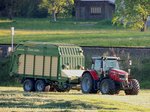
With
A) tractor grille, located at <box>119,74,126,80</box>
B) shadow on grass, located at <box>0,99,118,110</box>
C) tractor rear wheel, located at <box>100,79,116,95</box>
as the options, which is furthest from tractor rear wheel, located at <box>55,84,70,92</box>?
shadow on grass, located at <box>0,99,118,110</box>

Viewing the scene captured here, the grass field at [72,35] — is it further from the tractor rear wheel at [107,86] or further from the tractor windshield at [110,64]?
the tractor rear wheel at [107,86]

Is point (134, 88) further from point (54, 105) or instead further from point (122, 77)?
point (54, 105)

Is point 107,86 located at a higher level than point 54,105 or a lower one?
higher

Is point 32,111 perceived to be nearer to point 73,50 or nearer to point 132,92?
point 132,92

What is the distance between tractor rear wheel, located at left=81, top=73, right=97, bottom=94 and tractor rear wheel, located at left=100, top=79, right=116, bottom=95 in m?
0.82

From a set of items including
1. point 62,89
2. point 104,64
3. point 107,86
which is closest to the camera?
point 107,86

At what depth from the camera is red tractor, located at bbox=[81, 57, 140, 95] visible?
3572cm

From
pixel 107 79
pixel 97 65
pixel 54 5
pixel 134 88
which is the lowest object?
pixel 134 88

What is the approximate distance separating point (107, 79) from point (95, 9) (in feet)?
229

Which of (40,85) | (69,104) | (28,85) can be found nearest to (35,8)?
(28,85)

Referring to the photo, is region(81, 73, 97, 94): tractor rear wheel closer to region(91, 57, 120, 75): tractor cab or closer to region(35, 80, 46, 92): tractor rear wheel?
region(91, 57, 120, 75): tractor cab

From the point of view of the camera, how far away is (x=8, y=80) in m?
49.5

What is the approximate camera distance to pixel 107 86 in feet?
116

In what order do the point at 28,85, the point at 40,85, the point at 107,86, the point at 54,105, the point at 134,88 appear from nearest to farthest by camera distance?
the point at 54,105 → the point at 107,86 → the point at 134,88 → the point at 40,85 → the point at 28,85
